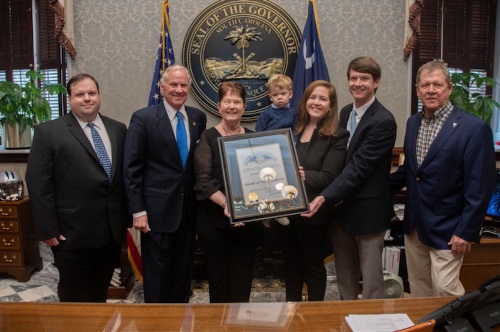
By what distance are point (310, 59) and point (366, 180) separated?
1743 mm

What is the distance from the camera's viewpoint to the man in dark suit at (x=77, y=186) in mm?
2096

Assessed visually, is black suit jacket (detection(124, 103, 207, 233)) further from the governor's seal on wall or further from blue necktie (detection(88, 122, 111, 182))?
the governor's seal on wall

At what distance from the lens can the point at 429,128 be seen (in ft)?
6.97

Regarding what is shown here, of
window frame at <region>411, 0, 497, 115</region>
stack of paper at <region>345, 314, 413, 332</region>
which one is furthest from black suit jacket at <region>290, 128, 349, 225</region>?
window frame at <region>411, 0, 497, 115</region>

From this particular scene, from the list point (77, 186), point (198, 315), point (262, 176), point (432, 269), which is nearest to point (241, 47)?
point (262, 176)

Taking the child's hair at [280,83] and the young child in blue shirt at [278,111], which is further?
the child's hair at [280,83]

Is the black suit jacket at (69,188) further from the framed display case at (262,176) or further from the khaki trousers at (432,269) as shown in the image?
the khaki trousers at (432,269)

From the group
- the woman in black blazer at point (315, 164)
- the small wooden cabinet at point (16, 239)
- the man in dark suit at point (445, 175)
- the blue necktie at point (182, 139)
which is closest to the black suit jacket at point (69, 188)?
the blue necktie at point (182, 139)

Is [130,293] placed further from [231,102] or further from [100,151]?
[231,102]

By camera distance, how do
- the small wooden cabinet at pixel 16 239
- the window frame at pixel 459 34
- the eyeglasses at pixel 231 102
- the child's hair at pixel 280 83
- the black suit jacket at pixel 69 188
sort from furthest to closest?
the window frame at pixel 459 34 → the small wooden cabinet at pixel 16 239 → the child's hair at pixel 280 83 → the eyeglasses at pixel 231 102 → the black suit jacket at pixel 69 188

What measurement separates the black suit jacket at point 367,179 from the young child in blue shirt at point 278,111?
20.8 inches

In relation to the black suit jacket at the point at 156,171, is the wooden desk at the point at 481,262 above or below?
below

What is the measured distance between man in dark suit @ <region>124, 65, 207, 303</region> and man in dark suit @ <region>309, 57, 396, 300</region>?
2.31 ft

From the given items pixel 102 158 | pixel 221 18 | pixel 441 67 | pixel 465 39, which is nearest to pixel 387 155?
pixel 441 67
